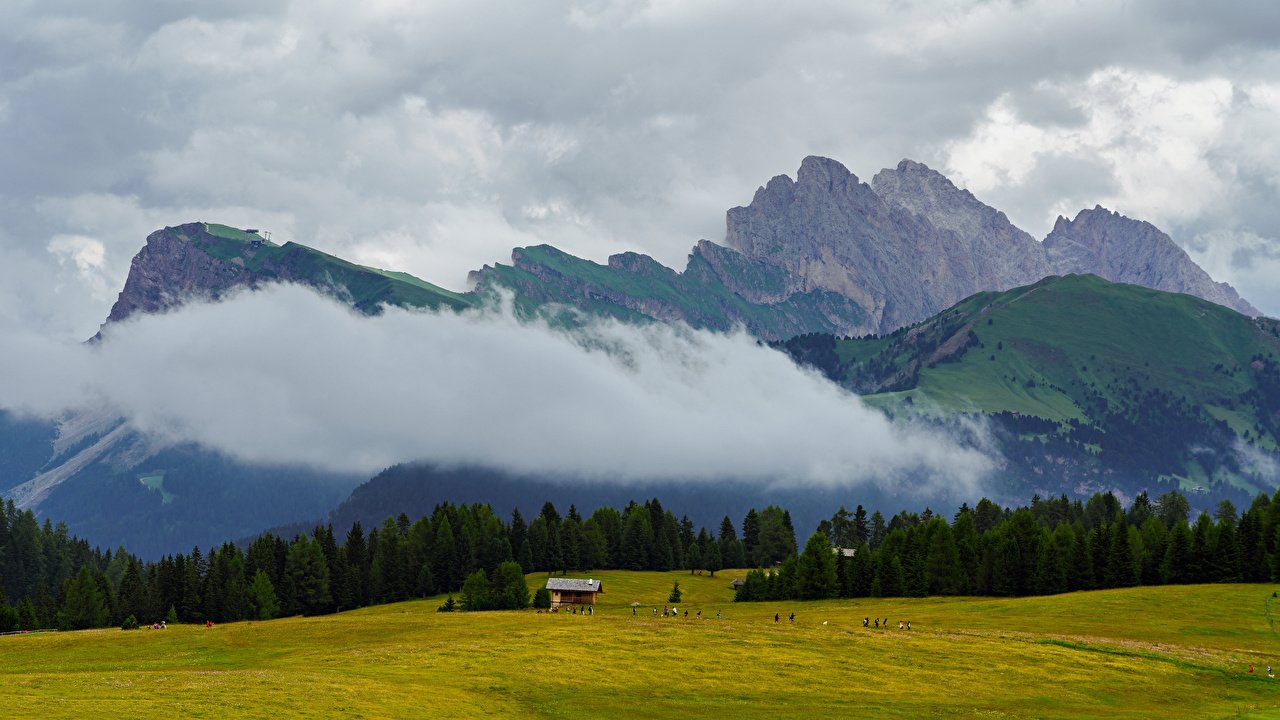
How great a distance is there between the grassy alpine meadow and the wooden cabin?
32.8 m

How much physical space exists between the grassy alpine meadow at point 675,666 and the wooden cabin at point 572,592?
108 feet

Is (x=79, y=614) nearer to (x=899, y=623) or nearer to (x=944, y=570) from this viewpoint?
(x=899, y=623)

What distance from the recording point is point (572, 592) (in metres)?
193

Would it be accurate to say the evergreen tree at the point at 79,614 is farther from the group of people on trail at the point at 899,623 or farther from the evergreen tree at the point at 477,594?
the group of people on trail at the point at 899,623

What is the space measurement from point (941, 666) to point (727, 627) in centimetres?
2973

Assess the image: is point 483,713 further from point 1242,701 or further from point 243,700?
point 1242,701

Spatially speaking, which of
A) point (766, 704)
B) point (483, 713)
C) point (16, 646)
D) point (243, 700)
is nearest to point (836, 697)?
point (766, 704)

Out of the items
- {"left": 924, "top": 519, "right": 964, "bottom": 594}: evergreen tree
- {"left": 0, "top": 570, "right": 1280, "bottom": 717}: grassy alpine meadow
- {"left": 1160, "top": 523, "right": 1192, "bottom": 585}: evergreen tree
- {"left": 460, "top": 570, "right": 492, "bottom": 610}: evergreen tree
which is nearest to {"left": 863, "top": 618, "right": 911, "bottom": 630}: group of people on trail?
{"left": 0, "top": 570, "right": 1280, "bottom": 717}: grassy alpine meadow

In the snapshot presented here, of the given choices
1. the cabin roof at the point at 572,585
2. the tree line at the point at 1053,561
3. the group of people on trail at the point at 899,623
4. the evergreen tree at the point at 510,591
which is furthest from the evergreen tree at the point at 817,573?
the evergreen tree at the point at 510,591

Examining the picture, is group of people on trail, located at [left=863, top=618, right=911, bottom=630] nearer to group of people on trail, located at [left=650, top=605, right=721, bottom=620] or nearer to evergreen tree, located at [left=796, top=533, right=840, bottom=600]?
group of people on trail, located at [left=650, top=605, right=721, bottom=620]

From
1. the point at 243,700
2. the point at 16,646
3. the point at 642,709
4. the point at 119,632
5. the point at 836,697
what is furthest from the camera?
the point at 119,632

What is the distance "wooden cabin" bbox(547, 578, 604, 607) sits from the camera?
192500 mm

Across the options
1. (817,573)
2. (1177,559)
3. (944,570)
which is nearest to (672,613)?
(817,573)

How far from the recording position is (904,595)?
193250 mm
